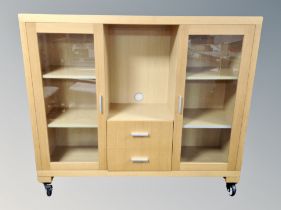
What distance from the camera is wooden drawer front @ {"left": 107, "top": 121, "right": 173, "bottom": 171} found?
2092 mm

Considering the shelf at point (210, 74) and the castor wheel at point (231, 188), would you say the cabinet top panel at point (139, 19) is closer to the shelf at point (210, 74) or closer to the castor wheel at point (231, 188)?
the shelf at point (210, 74)

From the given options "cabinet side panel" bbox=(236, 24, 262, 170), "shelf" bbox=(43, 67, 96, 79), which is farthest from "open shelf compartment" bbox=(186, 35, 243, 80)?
"shelf" bbox=(43, 67, 96, 79)

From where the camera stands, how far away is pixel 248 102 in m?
2.04

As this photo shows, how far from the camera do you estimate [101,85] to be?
198 centimetres

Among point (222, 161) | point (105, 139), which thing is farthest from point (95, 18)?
point (222, 161)

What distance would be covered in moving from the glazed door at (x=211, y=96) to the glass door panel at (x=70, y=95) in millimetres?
738

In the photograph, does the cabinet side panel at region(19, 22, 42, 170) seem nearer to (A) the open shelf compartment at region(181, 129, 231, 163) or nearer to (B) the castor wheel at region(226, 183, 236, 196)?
(A) the open shelf compartment at region(181, 129, 231, 163)

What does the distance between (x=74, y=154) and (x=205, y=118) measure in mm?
1211

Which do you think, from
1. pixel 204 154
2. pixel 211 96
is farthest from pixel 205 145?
pixel 211 96

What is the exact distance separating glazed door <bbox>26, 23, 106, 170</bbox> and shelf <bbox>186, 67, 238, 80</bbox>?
72cm

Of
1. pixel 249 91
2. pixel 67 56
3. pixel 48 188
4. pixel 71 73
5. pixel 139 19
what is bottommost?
pixel 48 188

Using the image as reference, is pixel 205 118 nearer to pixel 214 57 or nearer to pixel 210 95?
pixel 210 95

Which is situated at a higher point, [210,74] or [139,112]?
[210,74]

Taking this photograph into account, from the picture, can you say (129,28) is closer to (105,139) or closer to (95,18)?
(95,18)
